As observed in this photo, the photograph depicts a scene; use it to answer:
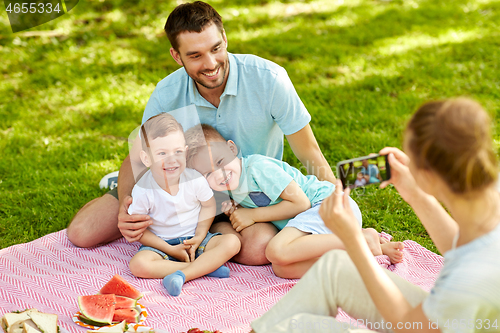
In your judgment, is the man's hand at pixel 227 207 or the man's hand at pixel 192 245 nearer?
the man's hand at pixel 192 245

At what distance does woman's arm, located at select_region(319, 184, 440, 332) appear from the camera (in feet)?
4.82

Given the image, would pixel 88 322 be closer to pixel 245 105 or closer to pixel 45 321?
pixel 45 321

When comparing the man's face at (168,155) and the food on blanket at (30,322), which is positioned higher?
the man's face at (168,155)

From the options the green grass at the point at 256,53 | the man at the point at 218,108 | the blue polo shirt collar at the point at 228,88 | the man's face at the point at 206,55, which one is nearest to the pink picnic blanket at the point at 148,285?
the man at the point at 218,108

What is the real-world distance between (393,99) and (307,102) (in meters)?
0.90

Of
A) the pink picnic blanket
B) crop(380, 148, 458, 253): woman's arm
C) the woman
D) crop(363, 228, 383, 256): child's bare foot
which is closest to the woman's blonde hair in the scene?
the woman

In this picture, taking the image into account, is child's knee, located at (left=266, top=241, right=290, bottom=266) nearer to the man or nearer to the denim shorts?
the man

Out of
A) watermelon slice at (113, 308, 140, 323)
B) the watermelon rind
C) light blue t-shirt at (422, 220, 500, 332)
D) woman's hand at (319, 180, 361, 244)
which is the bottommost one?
watermelon slice at (113, 308, 140, 323)

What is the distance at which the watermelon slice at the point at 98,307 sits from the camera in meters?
2.20

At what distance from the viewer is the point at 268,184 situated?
2762 mm

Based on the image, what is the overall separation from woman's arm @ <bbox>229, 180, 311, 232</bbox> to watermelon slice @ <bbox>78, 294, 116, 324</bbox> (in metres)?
0.89

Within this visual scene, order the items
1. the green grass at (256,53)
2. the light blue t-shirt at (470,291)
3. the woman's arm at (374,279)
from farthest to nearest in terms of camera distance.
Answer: the green grass at (256,53)
the woman's arm at (374,279)
the light blue t-shirt at (470,291)

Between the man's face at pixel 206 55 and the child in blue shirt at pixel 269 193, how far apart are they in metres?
0.33

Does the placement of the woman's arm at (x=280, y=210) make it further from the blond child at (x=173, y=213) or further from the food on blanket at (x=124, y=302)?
the food on blanket at (x=124, y=302)
